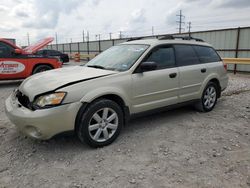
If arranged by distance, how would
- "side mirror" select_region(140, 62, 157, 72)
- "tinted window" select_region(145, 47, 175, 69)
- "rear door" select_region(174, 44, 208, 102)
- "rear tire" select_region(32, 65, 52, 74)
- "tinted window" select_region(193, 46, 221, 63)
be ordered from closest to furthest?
"side mirror" select_region(140, 62, 157, 72), "tinted window" select_region(145, 47, 175, 69), "rear door" select_region(174, 44, 208, 102), "tinted window" select_region(193, 46, 221, 63), "rear tire" select_region(32, 65, 52, 74)

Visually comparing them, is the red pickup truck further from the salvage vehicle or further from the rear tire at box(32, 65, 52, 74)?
the salvage vehicle

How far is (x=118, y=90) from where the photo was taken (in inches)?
141

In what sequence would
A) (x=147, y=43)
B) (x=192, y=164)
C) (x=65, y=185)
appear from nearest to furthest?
(x=65, y=185), (x=192, y=164), (x=147, y=43)

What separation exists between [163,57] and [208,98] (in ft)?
5.46

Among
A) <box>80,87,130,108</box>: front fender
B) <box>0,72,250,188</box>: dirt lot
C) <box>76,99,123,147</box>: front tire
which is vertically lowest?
<box>0,72,250,188</box>: dirt lot

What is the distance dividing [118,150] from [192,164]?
1044 mm

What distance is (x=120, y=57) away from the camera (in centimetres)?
423

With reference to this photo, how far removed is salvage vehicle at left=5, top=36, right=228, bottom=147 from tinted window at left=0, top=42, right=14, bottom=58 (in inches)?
205

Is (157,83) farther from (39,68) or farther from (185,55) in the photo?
(39,68)

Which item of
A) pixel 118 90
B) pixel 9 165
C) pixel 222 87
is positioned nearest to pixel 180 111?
pixel 222 87

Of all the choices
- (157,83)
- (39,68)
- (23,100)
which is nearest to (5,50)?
(39,68)

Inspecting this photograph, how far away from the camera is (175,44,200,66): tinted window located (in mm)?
4613

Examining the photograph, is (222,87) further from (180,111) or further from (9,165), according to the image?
(9,165)

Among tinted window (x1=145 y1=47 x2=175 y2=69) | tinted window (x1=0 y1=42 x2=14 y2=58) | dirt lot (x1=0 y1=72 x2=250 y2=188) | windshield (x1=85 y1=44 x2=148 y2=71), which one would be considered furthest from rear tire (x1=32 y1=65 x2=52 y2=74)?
tinted window (x1=145 y1=47 x2=175 y2=69)
